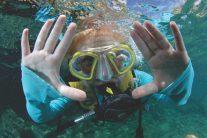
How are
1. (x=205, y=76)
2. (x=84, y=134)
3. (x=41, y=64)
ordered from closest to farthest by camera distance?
(x=41, y=64)
(x=84, y=134)
(x=205, y=76)

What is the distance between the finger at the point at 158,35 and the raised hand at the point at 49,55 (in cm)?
89

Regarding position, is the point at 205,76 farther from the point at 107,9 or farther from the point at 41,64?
the point at 41,64

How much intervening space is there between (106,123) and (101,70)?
7.89 meters

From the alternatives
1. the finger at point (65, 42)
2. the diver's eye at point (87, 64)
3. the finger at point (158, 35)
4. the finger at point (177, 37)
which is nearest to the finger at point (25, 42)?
the finger at point (65, 42)

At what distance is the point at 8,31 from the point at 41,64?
288 inches

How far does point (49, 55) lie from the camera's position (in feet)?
11.0

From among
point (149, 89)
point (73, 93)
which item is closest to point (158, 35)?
point (149, 89)

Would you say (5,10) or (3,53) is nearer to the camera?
(5,10)

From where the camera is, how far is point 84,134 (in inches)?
430

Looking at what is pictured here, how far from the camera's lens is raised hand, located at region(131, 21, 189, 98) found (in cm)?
329

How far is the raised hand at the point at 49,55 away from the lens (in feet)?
10.9

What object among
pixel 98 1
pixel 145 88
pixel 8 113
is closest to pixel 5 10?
pixel 98 1

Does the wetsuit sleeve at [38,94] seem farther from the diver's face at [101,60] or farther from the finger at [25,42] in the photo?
the diver's face at [101,60]

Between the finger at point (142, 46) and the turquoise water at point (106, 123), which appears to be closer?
the finger at point (142, 46)
